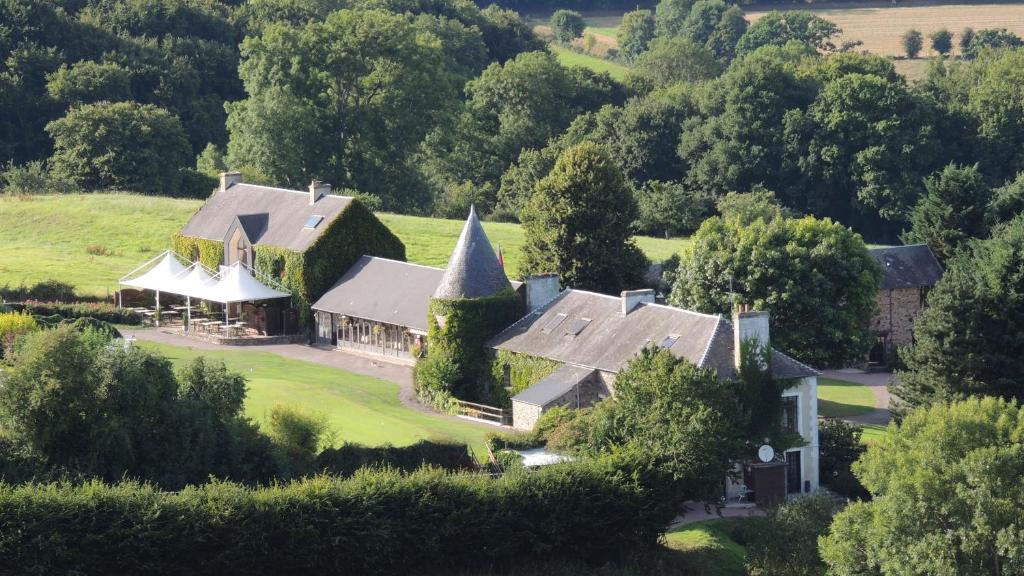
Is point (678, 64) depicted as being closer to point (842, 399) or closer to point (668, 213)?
point (668, 213)

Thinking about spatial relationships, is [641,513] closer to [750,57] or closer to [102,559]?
[102,559]

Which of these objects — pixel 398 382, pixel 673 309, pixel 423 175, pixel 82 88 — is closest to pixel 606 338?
pixel 673 309

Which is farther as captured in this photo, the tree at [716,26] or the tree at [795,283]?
the tree at [716,26]

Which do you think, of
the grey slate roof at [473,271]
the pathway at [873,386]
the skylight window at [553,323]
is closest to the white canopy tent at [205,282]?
the grey slate roof at [473,271]

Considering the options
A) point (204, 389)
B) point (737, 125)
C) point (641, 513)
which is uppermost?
point (737, 125)

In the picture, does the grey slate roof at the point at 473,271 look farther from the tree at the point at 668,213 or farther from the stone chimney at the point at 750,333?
the tree at the point at 668,213

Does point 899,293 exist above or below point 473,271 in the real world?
below

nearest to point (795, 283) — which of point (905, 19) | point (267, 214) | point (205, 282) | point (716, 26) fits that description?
point (267, 214)
